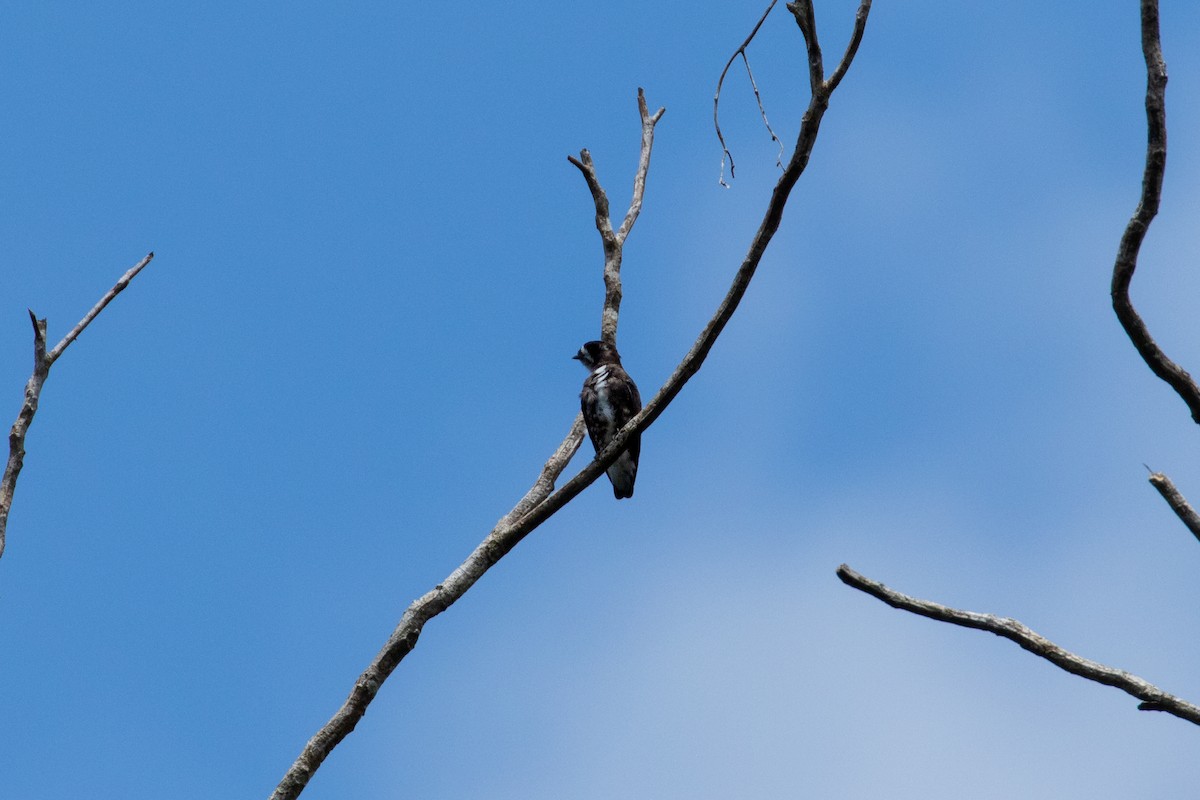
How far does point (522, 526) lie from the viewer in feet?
21.7

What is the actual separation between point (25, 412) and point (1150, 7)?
15.8ft

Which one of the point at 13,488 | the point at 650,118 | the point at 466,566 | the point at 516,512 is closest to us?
the point at 13,488

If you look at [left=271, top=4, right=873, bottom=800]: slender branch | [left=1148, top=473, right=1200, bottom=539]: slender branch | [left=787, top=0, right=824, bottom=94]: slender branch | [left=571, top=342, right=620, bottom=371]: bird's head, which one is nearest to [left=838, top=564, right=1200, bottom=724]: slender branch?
[left=1148, top=473, right=1200, bottom=539]: slender branch

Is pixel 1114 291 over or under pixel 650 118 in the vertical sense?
under

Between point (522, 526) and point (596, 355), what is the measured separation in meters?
3.97

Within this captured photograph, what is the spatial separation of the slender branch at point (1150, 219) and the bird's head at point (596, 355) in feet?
16.7

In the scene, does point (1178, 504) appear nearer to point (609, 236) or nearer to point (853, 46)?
point (853, 46)

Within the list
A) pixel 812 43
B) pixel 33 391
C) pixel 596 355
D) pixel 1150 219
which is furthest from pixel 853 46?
pixel 596 355

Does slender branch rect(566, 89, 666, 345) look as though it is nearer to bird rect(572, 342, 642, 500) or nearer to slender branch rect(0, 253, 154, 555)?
bird rect(572, 342, 642, 500)

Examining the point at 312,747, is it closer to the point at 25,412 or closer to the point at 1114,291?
the point at 25,412

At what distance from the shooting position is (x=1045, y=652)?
4742mm

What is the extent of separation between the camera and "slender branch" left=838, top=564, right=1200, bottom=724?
4691mm

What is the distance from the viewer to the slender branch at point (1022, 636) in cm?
469

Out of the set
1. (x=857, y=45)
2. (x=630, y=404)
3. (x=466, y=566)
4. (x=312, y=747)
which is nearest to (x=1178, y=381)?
(x=857, y=45)
